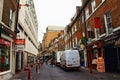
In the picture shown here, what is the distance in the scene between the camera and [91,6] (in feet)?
86.1

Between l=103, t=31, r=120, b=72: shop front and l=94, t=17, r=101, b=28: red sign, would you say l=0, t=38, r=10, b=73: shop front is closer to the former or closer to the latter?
l=103, t=31, r=120, b=72: shop front

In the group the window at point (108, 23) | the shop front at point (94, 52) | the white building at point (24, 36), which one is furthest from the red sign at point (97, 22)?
the white building at point (24, 36)

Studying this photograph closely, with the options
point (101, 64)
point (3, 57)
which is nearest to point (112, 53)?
point (101, 64)

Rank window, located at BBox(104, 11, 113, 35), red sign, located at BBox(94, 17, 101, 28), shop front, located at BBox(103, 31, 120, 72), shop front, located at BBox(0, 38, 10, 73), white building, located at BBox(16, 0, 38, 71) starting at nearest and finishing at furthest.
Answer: shop front, located at BBox(0, 38, 10, 73) → shop front, located at BBox(103, 31, 120, 72) → window, located at BBox(104, 11, 113, 35) → white building, located at BBox(16, 0, 38, 71) → red sign, located at BBox(94, 17, 101, 28)

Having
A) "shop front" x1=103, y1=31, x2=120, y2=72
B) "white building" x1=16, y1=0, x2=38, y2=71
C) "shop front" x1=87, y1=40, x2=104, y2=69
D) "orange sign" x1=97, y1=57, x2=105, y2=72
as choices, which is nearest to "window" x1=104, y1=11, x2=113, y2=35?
"shop front" x1=103, y1=31, x2=120, y2=72

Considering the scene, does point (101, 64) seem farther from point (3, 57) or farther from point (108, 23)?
point (3, 57)

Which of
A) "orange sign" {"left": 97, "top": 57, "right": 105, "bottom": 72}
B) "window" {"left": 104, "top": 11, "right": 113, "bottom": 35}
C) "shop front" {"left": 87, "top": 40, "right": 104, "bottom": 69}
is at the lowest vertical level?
"orange sign" {"left": 97, "top": 57, "right": 105, "bottom": 72}

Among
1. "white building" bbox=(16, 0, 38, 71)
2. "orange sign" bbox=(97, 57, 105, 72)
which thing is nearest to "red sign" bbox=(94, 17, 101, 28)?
"orange sign" bbox=(97, 57, 105, 72)

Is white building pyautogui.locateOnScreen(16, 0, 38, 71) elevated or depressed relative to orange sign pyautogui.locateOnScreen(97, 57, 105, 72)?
elevated

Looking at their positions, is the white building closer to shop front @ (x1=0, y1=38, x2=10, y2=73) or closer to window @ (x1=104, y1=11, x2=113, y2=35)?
shop front @ (x1=0, y1=38, x2=10, y2=73)

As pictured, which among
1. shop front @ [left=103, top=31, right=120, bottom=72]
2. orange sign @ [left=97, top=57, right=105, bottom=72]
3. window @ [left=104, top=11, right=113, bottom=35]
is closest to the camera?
shop front @ [left=103, top=31, right=120, bottom=72]

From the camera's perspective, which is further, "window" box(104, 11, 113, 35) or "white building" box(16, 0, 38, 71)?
"white building" box(16, 0, 38, 71)

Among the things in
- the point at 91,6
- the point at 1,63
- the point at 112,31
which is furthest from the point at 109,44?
the point at 1,63

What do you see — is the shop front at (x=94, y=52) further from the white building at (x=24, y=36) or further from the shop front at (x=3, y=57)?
the shop front at (x=3, y=57)
